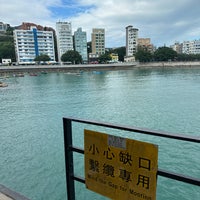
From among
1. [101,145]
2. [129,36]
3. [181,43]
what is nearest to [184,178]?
[101,145]

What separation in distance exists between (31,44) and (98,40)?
115 feet

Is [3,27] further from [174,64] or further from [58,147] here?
[58,147]

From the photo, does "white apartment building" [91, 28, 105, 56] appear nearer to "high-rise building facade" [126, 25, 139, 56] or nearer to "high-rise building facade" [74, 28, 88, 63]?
"high-rise building facade" [74, 28, 88, 63]

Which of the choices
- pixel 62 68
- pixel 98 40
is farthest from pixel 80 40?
pixel 62 68

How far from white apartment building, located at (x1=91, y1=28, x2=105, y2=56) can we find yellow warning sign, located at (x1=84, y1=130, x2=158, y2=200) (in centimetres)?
10989

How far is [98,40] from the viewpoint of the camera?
10856 centimetres

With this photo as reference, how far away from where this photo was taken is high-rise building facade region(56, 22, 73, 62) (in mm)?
99250

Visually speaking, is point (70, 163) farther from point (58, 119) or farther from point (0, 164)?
point (58, 119)

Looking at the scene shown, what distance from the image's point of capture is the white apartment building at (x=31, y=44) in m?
89.3

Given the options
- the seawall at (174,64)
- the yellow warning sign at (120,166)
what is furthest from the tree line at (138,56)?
the yellow warning sign at (120,166)

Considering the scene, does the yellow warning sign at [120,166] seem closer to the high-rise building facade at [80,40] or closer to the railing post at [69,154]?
the railing post at [69,154]

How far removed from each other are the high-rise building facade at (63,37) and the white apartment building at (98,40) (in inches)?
499

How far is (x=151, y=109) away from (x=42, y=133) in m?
8.82

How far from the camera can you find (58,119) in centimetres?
1380
